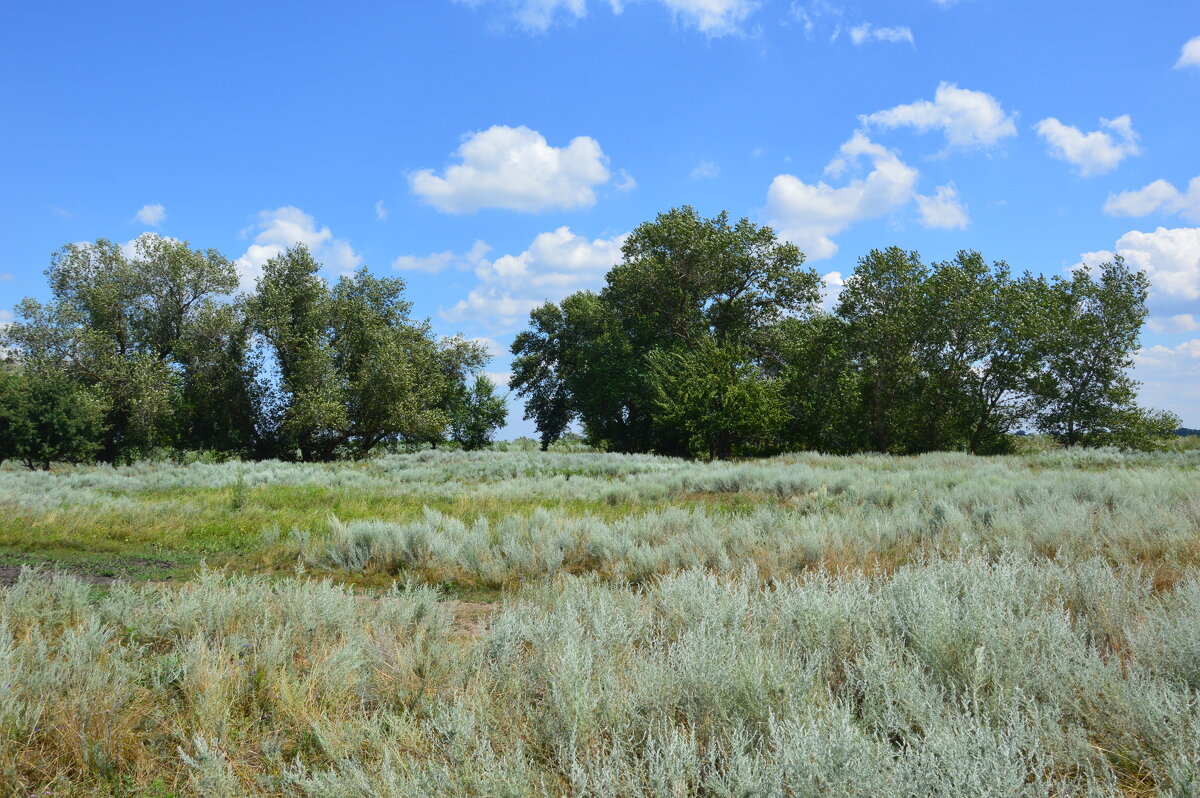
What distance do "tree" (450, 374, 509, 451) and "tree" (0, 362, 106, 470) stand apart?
26.2 meters

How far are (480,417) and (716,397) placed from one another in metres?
27.5

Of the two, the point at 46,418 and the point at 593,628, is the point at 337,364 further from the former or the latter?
the point at 593,628

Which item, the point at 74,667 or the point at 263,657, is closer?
the point at 74,667

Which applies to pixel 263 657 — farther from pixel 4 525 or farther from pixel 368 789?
pixel 4 525

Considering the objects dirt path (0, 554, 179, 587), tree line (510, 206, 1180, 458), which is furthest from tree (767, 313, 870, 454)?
dirt path (0, 554, 179, 587)

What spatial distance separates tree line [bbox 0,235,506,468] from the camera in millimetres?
30078

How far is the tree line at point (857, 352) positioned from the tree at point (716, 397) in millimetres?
85

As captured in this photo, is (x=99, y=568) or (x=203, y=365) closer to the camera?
(x=99, y=568)

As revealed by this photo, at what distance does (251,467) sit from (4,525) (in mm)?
14424

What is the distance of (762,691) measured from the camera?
10.9 feet

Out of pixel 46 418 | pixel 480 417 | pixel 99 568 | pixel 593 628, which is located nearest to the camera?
pixel 593 628

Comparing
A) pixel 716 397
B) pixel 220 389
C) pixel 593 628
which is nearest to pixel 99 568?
pixel 593 628

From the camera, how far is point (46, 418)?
90.0 feet

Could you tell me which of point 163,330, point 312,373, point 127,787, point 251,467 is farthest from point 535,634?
point 163,330
